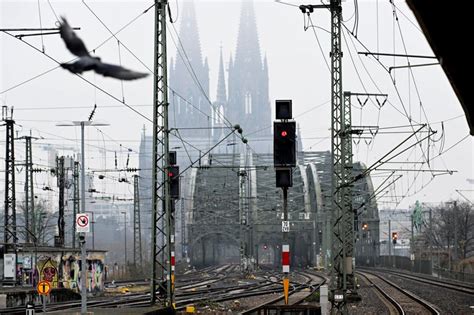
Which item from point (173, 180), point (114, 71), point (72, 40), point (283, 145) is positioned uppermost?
point (72, 40)

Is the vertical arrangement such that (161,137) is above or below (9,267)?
above

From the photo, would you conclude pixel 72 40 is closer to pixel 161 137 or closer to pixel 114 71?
pixel 114 71

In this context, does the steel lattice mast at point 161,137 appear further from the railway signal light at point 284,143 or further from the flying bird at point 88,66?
the flying bird at point 88,66

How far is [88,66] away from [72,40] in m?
0.38

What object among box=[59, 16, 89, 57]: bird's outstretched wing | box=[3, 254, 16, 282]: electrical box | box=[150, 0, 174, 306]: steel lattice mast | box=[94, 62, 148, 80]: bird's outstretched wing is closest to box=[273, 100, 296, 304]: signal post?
box=[150, 0, 174, 306]: steel lattice mast

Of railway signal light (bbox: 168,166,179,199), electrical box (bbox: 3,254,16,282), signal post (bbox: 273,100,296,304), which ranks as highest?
signal post (bbox: 273,100,296,304)

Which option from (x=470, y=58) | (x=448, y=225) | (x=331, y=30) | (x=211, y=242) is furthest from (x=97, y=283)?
(x=211, y=242)

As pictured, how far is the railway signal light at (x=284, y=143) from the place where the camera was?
2197cm

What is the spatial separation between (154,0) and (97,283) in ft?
105

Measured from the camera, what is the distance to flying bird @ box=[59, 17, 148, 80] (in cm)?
1025

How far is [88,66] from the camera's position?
1035 cm

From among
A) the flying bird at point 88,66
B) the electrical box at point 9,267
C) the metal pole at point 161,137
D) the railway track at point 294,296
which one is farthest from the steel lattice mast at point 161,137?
the electrical box at point 9,267

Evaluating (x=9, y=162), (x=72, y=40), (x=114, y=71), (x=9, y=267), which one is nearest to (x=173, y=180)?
(x=114, y=71)

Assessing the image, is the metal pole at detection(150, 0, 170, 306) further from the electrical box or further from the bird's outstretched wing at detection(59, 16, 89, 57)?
the electrical box
